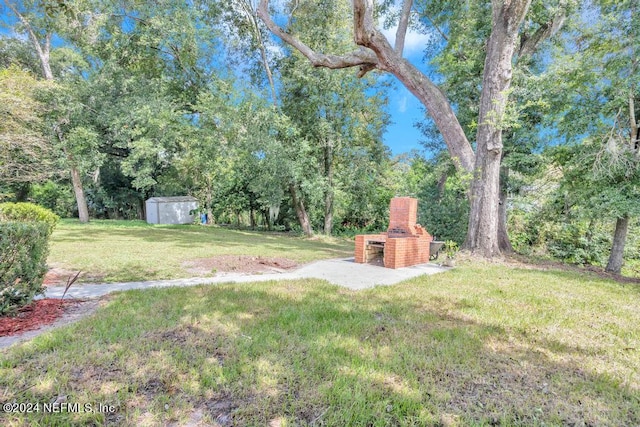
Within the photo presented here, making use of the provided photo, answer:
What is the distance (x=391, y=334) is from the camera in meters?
2.96

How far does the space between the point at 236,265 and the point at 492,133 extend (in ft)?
22.5

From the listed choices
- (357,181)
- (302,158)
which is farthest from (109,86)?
(357,181)

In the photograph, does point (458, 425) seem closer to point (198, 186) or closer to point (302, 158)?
point (302, 158)

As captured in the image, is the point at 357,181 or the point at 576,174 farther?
the point at 357,181

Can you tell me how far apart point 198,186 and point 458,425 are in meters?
24.4

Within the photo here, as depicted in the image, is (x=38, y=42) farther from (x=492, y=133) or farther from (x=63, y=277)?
(x=492, y=133)

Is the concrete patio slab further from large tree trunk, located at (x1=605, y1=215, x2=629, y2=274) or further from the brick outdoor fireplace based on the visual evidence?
large tree trunk, located at (x1=605, y1=215, x2=629, y2=274)

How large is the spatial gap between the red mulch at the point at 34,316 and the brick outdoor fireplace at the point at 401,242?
17.1 feet

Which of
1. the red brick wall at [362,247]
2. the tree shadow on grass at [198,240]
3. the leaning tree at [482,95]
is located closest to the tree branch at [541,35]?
the leaning tree at [482,95]

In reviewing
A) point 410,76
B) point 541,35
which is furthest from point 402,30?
point 541,35

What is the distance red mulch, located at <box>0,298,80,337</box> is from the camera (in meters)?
2.95

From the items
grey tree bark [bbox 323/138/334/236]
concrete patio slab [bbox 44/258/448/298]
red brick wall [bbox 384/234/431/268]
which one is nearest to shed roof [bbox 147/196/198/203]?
grey tree bark [bbox 323/138/334/236]

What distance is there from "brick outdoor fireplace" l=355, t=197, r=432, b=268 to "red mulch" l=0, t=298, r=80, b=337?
5.21 m

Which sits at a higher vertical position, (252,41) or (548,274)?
(252,41)
